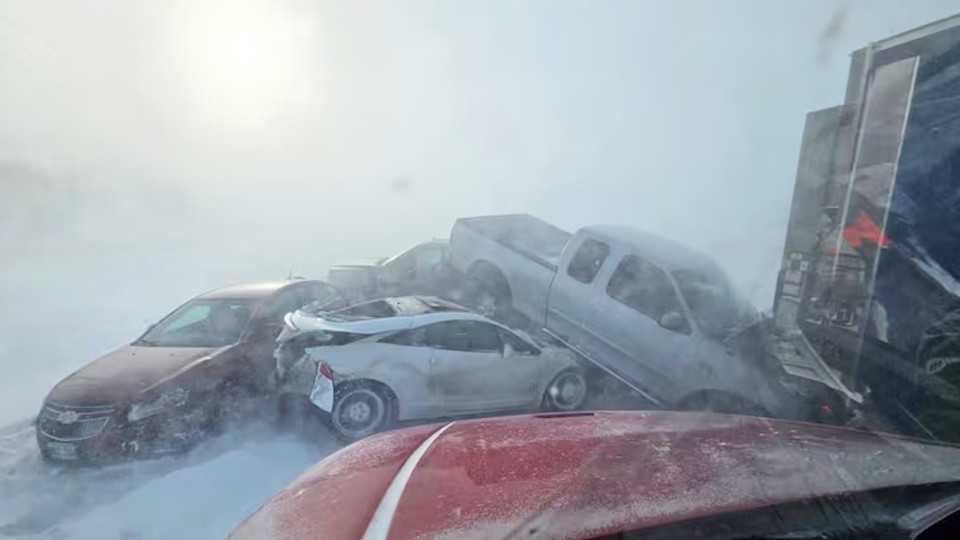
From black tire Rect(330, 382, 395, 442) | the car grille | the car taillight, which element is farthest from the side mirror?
the car grille

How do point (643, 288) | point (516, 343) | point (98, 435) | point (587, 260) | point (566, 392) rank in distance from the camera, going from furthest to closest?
1. point (587, 260)
2. point (566, 392)
3. point (516, 343)
4. point (643, 288)
5. point (98, 435)

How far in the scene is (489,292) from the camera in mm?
6965

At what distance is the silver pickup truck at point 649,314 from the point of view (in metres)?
4.46

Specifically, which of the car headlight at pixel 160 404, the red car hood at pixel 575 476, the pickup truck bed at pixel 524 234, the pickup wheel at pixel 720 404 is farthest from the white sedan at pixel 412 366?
the red car hood at pixel 575 476

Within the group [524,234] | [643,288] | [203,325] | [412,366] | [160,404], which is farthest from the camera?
[524,234]

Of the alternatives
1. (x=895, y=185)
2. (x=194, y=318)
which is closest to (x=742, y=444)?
(x=895, y=185)

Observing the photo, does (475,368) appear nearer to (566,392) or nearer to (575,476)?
(566,392)

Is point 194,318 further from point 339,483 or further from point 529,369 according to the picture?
point 339,483

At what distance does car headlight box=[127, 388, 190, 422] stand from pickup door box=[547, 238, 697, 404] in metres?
3.78

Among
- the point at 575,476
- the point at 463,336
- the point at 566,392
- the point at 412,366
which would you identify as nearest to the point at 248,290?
the point at 412,366

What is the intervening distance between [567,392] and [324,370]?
254cm

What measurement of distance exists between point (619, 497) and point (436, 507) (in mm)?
558

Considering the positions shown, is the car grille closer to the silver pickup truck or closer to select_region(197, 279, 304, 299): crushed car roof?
select_region(197, 279, 304, 299): crushed car roof

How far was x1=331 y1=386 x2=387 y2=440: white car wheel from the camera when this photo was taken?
179 inches
